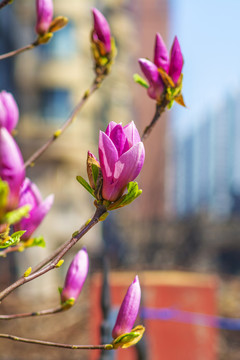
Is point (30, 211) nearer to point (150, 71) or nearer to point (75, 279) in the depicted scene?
point (75, 279)

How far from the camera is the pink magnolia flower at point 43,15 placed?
123cm

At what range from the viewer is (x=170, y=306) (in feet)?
11.8

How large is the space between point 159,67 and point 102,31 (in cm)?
19

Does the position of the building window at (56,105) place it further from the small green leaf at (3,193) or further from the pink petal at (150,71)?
the small green leaf at (3,193)

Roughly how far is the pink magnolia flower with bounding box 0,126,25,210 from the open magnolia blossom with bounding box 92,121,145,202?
148 millimetres

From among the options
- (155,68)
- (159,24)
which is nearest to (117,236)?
(155,68)

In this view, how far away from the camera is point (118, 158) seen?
80 cm

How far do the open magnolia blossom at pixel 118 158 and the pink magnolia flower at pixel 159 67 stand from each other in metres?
0.35

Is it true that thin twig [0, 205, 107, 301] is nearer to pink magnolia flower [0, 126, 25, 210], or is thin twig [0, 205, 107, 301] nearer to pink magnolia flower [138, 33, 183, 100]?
pink magnolia flower [0, 126, 25, 210]

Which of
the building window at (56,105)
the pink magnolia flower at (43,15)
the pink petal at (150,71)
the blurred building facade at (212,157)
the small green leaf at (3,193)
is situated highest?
the pink magnolia flower at (43,15)

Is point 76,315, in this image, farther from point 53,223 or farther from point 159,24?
point 159,24

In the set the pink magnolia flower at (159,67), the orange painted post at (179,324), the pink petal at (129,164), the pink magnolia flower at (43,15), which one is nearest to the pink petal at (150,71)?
the pink magnolia flower at (159,67)

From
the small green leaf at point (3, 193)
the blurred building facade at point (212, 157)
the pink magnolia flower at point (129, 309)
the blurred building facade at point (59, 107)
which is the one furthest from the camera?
the blurred building facade at point (212, 157)

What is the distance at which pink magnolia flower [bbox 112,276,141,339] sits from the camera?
0.93 metres
